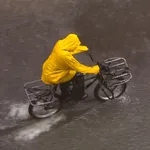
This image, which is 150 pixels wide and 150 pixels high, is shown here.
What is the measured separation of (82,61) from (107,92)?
118 centimetres

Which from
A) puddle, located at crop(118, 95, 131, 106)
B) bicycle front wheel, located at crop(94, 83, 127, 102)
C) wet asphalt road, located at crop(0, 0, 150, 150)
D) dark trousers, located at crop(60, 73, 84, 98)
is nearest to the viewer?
dark trousers, located at crop(60, 73, 84, 98)

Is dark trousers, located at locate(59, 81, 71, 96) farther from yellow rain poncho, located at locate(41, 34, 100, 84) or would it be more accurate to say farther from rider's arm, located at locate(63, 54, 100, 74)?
rider's arm, located at locate(63, 54, 100, 74)

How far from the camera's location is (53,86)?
6504 millimetres

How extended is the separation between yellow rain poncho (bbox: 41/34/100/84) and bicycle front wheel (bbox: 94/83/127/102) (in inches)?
35.6

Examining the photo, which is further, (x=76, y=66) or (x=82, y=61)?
(x=82, y=61)

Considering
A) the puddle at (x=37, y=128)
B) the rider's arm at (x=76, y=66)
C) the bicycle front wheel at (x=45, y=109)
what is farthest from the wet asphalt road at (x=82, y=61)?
the rider's arm at (x=76, y=66)

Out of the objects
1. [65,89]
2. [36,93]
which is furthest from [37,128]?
[65,89]

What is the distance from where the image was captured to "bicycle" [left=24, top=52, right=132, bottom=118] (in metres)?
6.49

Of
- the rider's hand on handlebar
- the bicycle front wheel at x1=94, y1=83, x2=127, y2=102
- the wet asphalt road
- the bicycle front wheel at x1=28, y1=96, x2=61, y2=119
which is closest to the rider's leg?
the bicycle front wheel at x1=28, y1=96, x2=61, y2=119

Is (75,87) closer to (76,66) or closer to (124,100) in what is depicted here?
(76,66)

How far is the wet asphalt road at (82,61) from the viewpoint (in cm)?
662

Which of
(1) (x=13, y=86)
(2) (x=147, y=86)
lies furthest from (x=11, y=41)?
(2) (x=147, y=86)

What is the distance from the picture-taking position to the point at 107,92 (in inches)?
277

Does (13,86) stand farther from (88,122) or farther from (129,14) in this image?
(129,14)
